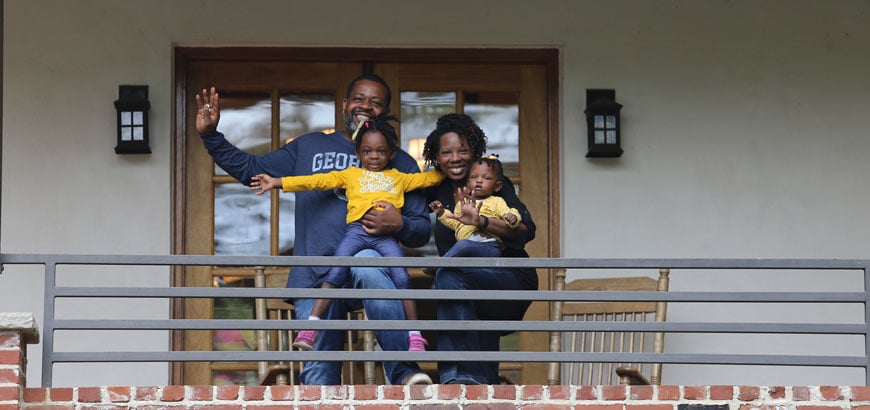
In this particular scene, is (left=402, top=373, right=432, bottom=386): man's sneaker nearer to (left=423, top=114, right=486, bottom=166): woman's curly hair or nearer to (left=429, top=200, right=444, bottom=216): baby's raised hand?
(left=429, top=200, right=444, bottom=216): baby's raised hand

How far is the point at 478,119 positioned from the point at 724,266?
86.8 inches

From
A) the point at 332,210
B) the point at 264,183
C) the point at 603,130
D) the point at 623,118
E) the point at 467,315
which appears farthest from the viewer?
the point at 623,118

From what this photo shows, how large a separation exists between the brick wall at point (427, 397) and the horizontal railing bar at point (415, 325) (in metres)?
0.22

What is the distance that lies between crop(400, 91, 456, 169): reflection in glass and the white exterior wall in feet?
0.93

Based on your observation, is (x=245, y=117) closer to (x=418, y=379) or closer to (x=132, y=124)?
(x=132, y=124)

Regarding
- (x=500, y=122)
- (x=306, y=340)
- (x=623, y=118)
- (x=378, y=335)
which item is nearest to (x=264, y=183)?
(x=306, y=340)

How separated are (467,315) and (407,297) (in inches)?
15.6

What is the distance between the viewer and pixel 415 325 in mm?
6344

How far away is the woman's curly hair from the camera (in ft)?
22.9

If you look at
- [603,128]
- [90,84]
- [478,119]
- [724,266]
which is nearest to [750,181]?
[603,128]

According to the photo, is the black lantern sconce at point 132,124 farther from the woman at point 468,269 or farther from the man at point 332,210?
the woman at point 468,269

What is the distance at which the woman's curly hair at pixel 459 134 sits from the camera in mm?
6969

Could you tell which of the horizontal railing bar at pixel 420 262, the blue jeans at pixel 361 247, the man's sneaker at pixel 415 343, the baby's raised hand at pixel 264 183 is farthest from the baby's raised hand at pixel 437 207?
the baby's raised hand at pixel 264 183

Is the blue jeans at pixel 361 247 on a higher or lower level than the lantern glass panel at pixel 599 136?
lower
